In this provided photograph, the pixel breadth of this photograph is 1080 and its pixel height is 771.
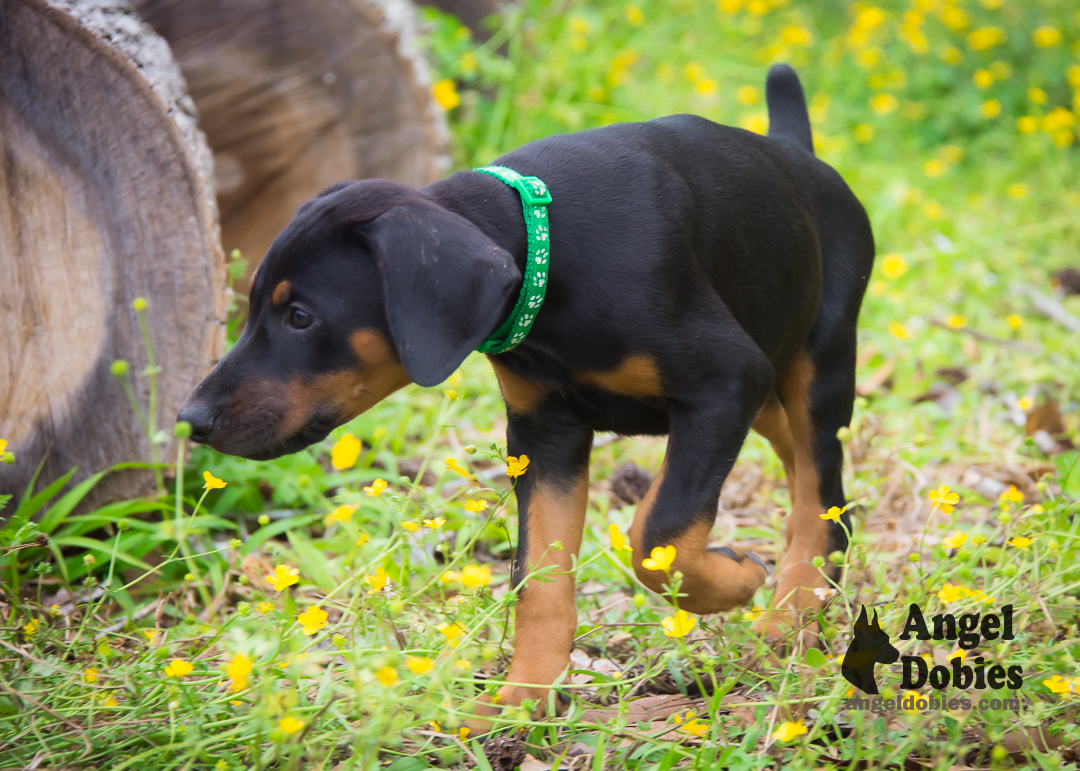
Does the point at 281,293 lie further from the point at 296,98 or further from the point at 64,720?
the point at 296,98

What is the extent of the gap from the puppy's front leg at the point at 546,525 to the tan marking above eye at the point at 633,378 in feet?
0.76

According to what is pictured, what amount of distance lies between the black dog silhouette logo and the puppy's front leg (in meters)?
0.75

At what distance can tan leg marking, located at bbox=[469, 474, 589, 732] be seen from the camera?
246 cm

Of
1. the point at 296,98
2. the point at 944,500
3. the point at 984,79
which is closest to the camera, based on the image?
the point at 944,500

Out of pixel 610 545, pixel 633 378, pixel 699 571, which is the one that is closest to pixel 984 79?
pixel 610 545

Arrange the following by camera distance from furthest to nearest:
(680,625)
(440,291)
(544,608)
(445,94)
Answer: (445,94)
(544,608)
(440,291)
(680,625)

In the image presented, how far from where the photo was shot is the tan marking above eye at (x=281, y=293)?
7.41 feet

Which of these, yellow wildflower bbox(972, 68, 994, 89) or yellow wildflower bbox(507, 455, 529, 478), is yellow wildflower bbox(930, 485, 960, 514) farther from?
yellow wildflower bbox(972, 68, 994, 89)

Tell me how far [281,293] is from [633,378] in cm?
89

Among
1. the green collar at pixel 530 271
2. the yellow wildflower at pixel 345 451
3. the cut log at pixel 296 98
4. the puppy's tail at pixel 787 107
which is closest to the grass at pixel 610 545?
the yellow wildflower at pixel 345 451

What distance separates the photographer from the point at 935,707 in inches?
83.1

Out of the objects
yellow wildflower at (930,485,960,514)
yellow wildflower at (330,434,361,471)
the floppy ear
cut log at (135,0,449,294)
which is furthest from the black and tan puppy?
cut log at (135,0,449,294)

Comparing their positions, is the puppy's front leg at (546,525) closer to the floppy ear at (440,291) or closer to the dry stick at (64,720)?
the floppy ear at (440,291)

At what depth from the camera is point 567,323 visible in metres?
2.30
